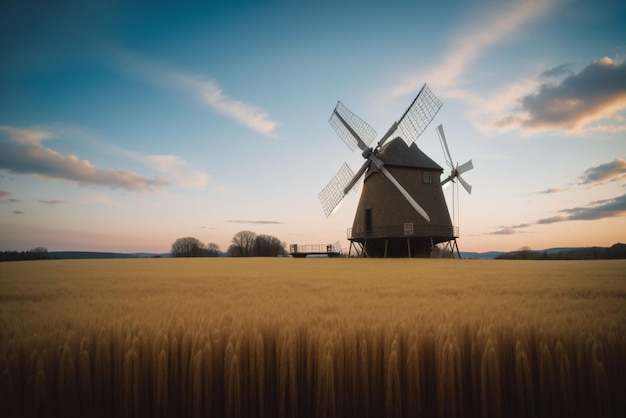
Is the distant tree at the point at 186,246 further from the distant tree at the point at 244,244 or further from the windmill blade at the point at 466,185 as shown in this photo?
the windmill blade at the point at 466,185

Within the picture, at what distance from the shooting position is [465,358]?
8.51 ft

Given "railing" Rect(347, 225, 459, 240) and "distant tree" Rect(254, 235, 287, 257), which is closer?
"railing" Rect(347, 225, 459, 240)

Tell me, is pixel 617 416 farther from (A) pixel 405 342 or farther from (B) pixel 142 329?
(B) pixel 142 329

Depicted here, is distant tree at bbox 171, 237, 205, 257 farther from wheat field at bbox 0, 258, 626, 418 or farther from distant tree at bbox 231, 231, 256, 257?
wheat field at bbox 0, 258, 626, 418

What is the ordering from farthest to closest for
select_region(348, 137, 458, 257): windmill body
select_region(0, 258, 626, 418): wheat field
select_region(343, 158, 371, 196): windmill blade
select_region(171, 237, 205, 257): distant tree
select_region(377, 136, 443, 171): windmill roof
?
select_region(171, 237, 205, 257): distant tree → select_region(343, 158, 371, 196): windmill blade → select_region(377, 136, 443, 171): windmill roof → select_region(348, 137, 458, 257): windmill body → select_region(0, 258, 626, 418): wheat field

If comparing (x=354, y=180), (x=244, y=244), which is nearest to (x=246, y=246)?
(x=244, y=244)

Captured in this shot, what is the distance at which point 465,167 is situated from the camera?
32.3m

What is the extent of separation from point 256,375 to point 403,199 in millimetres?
26348

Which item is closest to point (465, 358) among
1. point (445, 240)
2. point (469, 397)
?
point (469, 397)

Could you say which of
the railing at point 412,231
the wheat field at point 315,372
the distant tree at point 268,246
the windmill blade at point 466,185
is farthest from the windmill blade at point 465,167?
the distant tree at point 268,246

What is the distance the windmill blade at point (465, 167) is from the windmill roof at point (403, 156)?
397 cm

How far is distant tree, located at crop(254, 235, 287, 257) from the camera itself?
214ft

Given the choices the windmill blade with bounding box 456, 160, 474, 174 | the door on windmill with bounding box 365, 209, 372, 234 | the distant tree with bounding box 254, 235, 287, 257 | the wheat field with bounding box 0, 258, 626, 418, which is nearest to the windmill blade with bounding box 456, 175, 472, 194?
the windmill blade with bounding box 456, 160, 474, 174

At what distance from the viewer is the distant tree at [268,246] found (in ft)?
214
